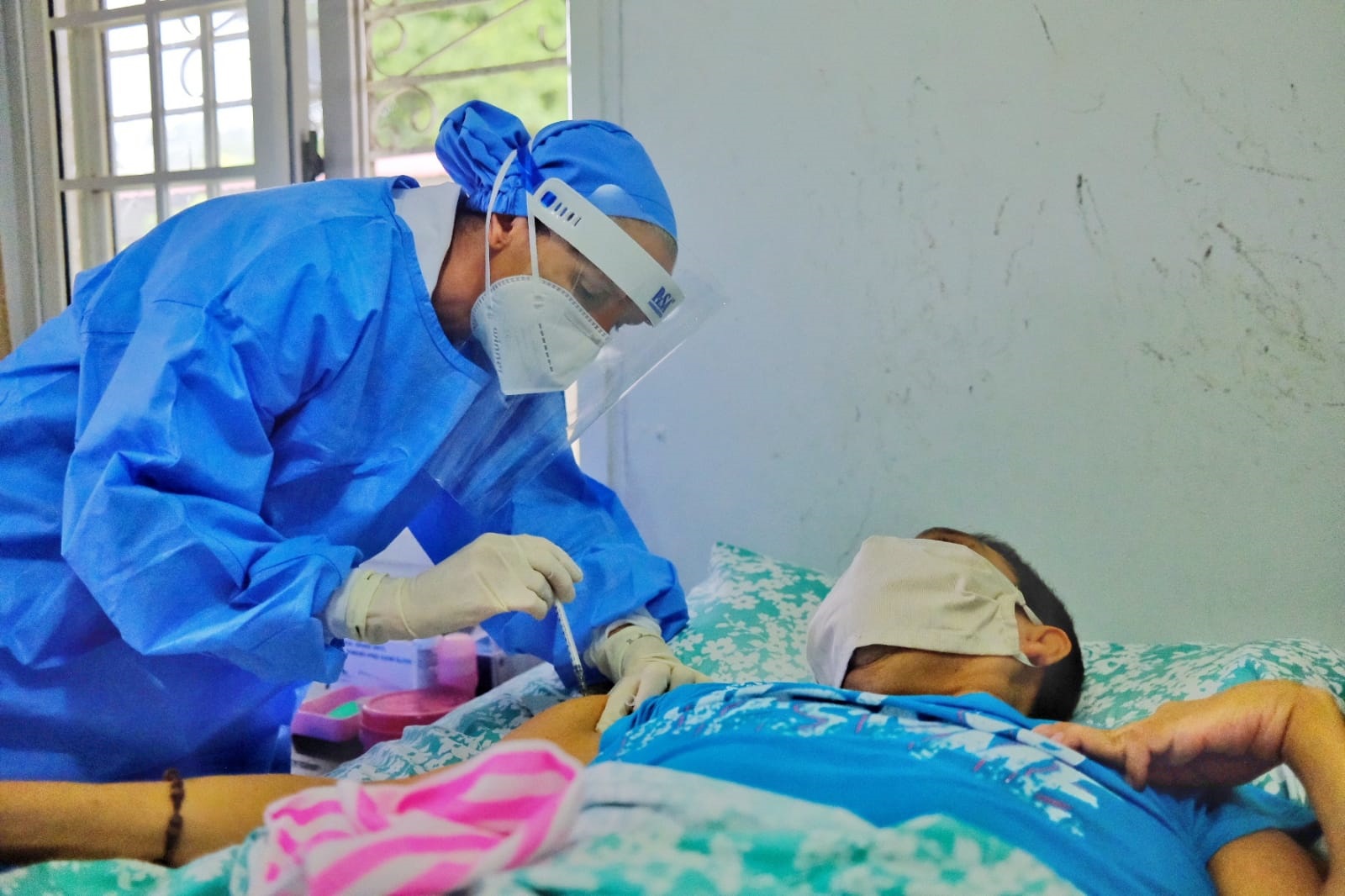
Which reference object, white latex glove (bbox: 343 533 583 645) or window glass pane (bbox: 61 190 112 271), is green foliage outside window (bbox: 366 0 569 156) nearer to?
window glass pane (bbox: 61 190 112 271)

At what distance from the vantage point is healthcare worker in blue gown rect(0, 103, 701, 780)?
95cm

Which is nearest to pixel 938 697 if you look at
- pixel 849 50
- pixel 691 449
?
pixel 691 449

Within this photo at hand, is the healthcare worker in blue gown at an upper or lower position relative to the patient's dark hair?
upper

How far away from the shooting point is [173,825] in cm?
77

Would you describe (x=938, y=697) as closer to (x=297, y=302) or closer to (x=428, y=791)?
(x=428, y=791)

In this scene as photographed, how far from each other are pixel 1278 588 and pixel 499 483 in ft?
3.79

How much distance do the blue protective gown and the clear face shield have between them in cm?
5

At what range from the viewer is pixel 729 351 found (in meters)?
1.80

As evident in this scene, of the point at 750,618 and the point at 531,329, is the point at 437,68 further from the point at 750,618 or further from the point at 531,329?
the point at 750,618

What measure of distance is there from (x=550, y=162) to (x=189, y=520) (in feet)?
1.90

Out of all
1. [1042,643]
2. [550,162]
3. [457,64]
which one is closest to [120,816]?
[550,162]

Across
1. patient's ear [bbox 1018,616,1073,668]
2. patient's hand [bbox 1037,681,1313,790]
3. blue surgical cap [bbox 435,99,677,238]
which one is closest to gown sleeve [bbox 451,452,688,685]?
blue surgical cap [bbox 435,99,677,238]

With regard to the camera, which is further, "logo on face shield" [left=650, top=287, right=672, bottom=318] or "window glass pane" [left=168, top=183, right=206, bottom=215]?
"window glass pane" [left=168, top=183, right=206, bottom=215]

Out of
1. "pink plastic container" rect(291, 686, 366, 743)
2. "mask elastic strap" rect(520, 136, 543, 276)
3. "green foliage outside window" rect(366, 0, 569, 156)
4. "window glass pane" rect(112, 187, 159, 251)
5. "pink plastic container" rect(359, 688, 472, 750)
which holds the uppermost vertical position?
"green foliage outside window" rect(366, 0, 569, 156)
